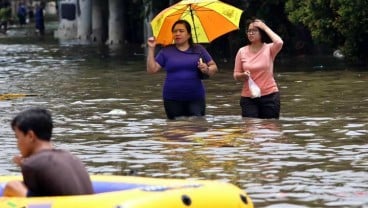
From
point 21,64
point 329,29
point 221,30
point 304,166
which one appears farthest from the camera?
point 21,64

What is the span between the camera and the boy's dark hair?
7.93 metres

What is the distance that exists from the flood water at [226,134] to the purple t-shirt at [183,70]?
0.48m

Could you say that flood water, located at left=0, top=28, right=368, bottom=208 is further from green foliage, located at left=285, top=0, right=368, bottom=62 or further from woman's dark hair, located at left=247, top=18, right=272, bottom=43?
green foliage, located at left=285, top=0, right=368, bottom=62

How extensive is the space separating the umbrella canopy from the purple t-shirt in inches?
48.4

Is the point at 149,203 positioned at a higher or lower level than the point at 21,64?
higher

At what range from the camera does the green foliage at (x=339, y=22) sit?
25875 mm

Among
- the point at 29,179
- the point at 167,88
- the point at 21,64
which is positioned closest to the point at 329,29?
the point at 21,64

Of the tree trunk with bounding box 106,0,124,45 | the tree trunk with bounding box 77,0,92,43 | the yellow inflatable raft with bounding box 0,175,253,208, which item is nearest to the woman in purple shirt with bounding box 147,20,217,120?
the yellow inflatable raft with bounding box 0,175,253,208

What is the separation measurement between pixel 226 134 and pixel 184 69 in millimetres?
1016

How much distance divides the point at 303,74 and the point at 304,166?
13.7 metres

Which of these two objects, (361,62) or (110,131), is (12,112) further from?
(361,62)

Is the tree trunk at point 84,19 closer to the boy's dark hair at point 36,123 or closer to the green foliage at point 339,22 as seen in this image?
the green foliage at point 339,22

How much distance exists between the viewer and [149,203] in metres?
7.55

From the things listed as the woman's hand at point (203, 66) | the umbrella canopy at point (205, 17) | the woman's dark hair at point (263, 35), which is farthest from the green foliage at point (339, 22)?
the woman's hand at point (203, 66)
